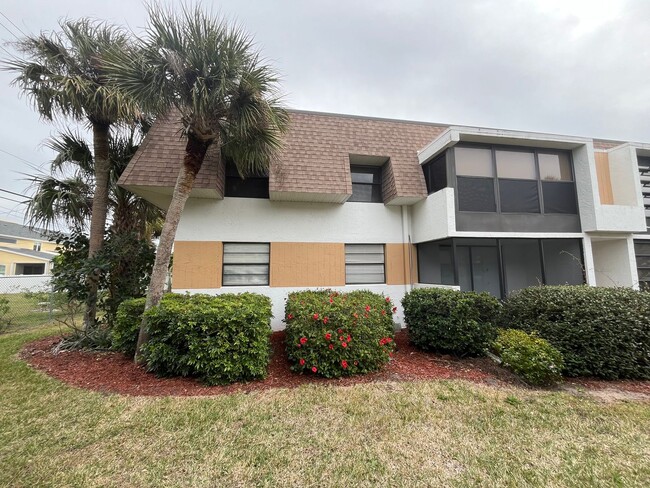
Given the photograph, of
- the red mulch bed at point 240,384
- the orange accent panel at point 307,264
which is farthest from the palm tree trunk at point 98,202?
the orange accent panel at point 307,264

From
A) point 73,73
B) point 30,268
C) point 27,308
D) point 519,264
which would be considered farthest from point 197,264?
point 30,268

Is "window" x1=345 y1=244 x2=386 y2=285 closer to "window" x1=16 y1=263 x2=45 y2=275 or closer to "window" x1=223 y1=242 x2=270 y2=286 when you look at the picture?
"window" x1=223 y1=242 x2=270 y2=286

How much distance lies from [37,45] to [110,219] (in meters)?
4.24

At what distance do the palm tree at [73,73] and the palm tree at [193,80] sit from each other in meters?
1.20

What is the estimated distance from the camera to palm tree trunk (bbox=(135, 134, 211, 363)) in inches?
212

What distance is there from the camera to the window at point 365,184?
8848 mm

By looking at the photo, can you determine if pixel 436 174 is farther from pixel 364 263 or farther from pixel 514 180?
pixel 364 263

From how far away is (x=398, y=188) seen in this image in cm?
802

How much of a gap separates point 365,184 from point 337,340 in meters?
5.76

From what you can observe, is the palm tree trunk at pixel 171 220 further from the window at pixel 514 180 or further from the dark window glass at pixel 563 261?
the dark window glass at pixel 563 261

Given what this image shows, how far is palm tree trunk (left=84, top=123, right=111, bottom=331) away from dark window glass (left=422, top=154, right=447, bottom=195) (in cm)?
920

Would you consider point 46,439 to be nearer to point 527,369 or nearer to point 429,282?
point 527,369


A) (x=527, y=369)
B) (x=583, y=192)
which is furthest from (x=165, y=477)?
(x=583, y=192)

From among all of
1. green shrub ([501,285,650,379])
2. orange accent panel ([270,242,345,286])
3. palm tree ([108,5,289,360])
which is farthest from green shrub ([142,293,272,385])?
green shrub ([501,285,650,379])
